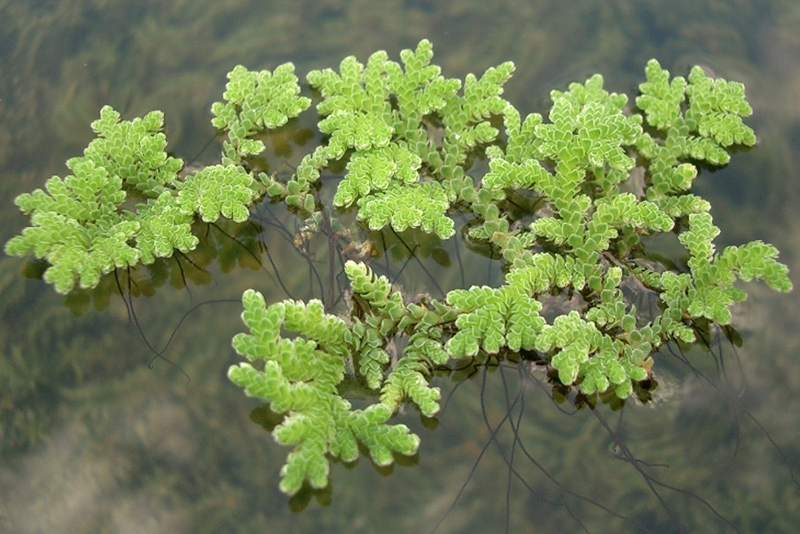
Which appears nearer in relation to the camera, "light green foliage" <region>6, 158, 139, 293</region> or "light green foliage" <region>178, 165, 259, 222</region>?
"light green foliage" <region>6, 158, 139, 293</region>

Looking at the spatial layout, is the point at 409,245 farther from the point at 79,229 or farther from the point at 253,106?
the point at 79,229

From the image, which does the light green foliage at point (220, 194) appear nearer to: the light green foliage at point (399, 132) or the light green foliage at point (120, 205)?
the light green foliage at point (120, 205)

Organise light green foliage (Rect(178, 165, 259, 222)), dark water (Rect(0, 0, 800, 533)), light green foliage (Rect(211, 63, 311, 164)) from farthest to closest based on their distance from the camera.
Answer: light green foliage (Rect(211, 63, 311, 164)), light green foliage (Rect(178, 165, 259, 222)), dark water (Rect(0, 0, 800, 533))

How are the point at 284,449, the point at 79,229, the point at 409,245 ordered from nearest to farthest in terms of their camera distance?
the point at 284,449
the point at 79,229
the point at 409,245

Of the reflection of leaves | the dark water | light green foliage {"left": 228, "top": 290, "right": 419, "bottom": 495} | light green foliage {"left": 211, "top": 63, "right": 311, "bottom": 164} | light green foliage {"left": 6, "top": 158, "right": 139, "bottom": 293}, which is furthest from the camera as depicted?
light green foliage {"left": 211, "top": 63, "right": 311, "bottom": 164}

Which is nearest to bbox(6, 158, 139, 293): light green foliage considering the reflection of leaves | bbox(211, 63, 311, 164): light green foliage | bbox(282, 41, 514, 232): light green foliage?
bbox(211, 63, 311, 164): light green foliage

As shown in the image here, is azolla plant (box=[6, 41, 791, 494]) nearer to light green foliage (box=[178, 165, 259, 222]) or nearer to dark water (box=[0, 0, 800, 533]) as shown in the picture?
light green foliage (box=[178, 165, 259, 222])

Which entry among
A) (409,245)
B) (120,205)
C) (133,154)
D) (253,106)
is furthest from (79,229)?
(409,245)

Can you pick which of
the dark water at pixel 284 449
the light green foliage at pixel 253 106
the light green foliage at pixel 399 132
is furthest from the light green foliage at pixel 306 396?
the light green foliage at pixel 253 106
